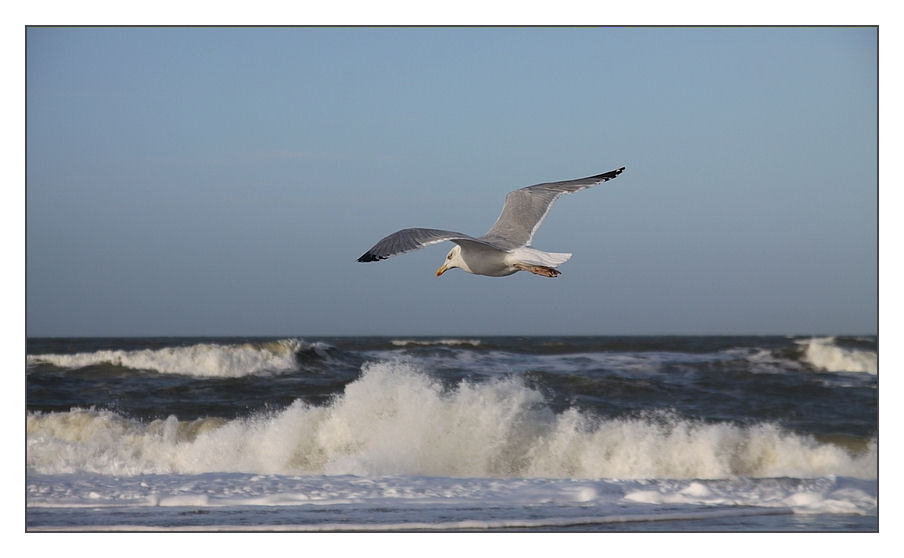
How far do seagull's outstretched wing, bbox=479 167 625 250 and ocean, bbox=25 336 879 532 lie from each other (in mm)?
1890

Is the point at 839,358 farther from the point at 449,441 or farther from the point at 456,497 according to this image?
the point at 456,497

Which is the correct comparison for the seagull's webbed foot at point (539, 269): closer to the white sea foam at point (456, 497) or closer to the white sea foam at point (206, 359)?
the white sea foam at point (456, 497)

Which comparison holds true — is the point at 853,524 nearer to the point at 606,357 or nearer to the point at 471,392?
the point at 471,392

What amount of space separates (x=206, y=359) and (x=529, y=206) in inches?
342

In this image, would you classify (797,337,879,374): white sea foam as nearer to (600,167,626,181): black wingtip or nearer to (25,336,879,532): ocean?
(25,336,879,532): ocean

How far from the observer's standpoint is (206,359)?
45.4 ft

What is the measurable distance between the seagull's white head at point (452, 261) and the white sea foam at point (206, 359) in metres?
7.66

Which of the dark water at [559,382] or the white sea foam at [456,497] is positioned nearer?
the white sea foam at [456,497]

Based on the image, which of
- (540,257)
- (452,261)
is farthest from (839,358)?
(540,257)

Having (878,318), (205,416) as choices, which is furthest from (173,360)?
(878,318)

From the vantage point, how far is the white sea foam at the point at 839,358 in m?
14.4

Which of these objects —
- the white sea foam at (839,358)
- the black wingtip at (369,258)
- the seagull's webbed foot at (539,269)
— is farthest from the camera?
the white sea foam at (839,358)

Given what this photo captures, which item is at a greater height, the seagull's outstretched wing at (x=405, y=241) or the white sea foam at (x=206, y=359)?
the seagull's outstretched wing at (x=405, y=241)

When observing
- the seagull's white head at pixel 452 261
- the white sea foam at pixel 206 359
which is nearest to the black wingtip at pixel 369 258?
the seagull's white head at pixel 452 261
